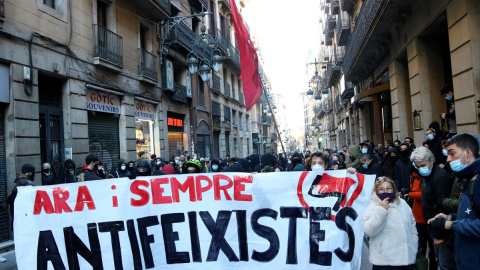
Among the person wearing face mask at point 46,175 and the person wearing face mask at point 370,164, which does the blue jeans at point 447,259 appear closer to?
the person wearing face mask at point 370,164

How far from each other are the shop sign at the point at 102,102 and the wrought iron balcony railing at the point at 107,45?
3.74 ft

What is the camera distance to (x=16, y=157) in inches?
318

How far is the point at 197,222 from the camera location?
14.0ft

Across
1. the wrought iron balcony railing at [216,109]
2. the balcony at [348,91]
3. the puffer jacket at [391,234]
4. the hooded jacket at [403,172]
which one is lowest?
the puffer jacket at [391,234]

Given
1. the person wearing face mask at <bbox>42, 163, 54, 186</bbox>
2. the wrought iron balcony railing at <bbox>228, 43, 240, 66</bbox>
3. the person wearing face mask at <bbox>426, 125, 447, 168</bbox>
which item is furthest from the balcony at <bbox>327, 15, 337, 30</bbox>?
the person wearing face mask at <bbox>42, 163, 54, 186</bbox>

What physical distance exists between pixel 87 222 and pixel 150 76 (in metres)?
11.4

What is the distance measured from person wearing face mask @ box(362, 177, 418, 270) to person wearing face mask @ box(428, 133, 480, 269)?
0.40 m

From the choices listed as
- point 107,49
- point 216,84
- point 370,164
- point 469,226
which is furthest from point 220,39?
point 469,226

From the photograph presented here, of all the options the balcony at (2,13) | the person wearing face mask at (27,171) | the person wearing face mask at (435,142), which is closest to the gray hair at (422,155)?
the person wearing face mask at (435,142)

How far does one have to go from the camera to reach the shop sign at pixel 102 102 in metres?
11.3

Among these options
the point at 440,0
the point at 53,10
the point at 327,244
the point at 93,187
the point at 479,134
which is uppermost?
the point at 53,10

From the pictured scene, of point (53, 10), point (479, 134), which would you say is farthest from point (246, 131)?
point (479, 134)

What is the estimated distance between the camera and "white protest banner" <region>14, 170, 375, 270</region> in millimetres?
4090

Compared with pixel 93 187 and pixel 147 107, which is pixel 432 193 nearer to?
pixel 93 187
